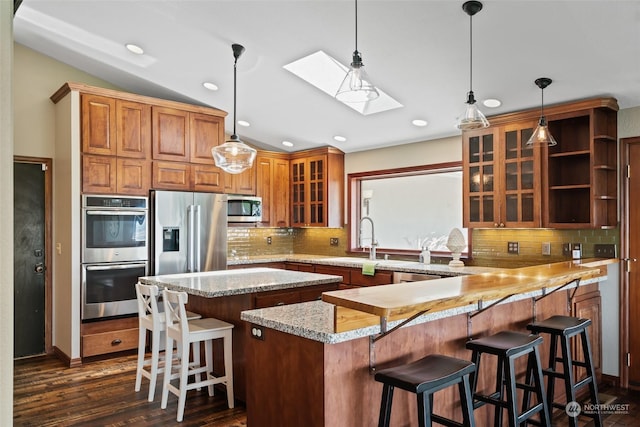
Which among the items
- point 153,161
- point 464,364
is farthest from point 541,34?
point 153,161

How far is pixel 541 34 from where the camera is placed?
9.86 feet

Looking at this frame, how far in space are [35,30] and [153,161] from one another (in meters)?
1.60

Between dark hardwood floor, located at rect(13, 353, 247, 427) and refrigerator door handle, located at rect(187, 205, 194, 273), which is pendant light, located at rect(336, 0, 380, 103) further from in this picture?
refrigerator door handle, located at rect(187, 205, 194, 273)

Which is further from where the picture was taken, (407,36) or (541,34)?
(407,36)

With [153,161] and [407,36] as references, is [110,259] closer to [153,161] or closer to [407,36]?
[153,161]

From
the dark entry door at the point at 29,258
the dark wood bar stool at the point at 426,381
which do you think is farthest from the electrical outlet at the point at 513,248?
the dark entry door at the point at 29,258

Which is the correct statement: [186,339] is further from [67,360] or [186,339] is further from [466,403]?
[67,360]

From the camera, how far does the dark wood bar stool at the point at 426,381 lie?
1.87 metres

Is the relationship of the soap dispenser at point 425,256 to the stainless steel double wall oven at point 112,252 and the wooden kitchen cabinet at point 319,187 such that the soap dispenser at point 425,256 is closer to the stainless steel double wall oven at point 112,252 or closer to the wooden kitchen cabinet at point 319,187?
the wooden kitchen cabinet at point 319,187

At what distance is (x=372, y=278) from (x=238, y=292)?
2161 mm

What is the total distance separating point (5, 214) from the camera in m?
0.75

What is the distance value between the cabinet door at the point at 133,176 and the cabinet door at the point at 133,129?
7cm

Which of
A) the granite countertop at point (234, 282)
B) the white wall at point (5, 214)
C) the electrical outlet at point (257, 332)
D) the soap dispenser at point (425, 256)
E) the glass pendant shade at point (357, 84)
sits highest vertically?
the glass pendant shade at point (357, 84)

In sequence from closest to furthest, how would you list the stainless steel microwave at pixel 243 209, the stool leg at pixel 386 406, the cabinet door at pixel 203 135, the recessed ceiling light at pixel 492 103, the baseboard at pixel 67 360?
1. the stool leg at pixel 386 406
2. the recessed ceiling light at pixel 492 103
3. the baseboard at pixel 67 360
4. the cabinet door at pixel 203 135
5. the stainless steel microwave at pixel 243 209
